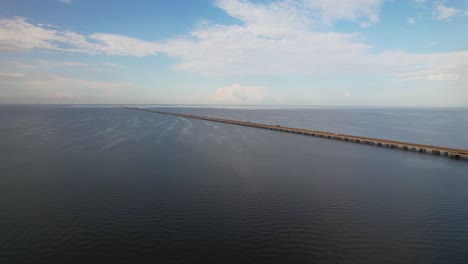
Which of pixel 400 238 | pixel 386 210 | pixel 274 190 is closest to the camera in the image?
pixel 400 238

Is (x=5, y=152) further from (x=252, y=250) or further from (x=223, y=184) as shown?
(x=252, y=250)

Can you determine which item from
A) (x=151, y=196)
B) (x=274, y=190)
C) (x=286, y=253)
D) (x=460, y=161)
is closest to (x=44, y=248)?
(x=151, y=196)

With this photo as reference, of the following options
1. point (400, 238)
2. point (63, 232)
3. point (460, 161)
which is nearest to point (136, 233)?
point (63, 232)

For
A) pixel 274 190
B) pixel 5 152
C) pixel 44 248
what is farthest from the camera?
pixel 5 152

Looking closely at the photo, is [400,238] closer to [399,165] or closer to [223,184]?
[223,184]

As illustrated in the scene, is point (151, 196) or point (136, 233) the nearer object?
point (136, 233)

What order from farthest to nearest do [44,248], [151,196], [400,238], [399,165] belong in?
[399,165]
[151,196]
[400,238]
[44,248]

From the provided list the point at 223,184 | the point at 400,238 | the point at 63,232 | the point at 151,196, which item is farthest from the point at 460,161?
the point at 63,232

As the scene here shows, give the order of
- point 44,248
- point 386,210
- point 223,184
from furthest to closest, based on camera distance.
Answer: point 223,184
point 386,210
point 44,248

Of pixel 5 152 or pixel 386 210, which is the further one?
pixel 5 152
